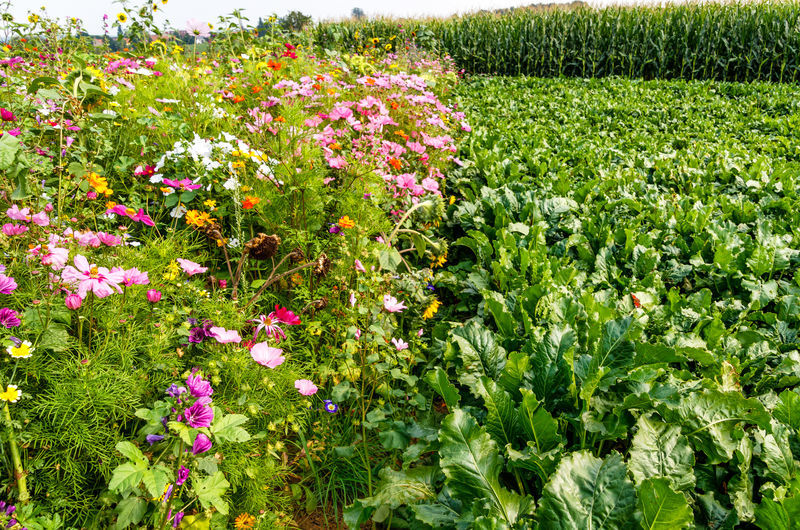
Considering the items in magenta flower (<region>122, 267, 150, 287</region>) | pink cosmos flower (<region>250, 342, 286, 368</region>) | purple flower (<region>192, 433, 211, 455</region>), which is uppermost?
magenta flower (<region>122, 267, 150, 287</region>)

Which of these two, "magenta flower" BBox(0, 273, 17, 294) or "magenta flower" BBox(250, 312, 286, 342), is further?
"magenta flower" BBox(250, 312, 286, 342)

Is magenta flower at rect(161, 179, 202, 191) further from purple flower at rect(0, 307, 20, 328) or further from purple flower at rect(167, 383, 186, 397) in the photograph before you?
purple flower at rect(167, 383, 186, 397)

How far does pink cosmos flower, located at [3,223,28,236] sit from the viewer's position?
1.62 meters

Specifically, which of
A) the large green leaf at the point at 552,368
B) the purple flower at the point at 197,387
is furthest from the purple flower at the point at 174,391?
the large green leaf at the point at 552,368

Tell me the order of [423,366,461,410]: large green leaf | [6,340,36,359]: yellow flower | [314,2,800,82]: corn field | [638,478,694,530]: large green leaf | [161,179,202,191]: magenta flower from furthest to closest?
Answer: [314,2,800,82]: corn field, [161,179,202,191]: magenta flower, [423,366,461,410]: large green leaf, [6,340,36,359]: yellow flower, [638,478,694,530]: large green leaf

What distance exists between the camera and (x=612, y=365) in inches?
62.6

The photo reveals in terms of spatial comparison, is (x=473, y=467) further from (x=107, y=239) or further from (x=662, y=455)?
(x=107, y=239)

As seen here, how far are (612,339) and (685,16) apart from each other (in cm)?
1604

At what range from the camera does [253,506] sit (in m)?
1.66

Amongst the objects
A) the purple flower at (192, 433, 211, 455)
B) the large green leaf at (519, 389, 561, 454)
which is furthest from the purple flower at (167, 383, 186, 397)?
the large green leaf at (519, 389, 561, 454)

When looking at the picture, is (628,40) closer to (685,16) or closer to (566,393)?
(685,16)

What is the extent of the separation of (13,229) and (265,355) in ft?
3.11

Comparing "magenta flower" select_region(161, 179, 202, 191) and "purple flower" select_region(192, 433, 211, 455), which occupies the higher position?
"magenta flower" select_region(161, 179, 202, 191)

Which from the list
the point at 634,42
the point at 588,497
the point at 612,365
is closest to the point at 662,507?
the point at 588,497
